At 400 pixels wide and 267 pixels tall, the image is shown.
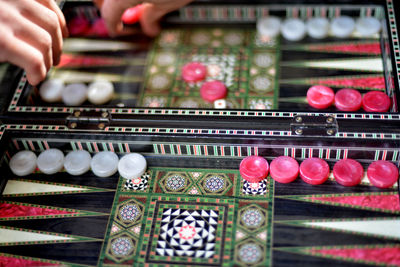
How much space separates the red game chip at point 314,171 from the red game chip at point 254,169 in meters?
0.18

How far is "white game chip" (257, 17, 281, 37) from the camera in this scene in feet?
10.1

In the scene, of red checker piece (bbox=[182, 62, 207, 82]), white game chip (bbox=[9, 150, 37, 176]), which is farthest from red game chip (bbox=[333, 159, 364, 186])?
white game chip (bbox=[9, 150, 37, 176])

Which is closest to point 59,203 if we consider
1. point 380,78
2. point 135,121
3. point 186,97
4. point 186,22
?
point 135,121

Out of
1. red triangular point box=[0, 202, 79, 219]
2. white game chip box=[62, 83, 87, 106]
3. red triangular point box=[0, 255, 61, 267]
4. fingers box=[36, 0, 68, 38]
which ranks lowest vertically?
red triangular point box=[0, 255, 61, 267]

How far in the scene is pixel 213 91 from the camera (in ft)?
9.21

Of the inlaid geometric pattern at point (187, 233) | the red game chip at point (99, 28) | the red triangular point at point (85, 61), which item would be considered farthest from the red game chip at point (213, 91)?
the red game chip at point (99, 28)

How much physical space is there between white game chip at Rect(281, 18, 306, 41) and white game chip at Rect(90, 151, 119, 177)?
1269 millimetres

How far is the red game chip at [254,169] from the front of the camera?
8.09 feet

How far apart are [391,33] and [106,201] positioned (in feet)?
5.78

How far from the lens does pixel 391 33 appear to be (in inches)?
110

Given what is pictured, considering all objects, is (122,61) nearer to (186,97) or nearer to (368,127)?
(186,97)

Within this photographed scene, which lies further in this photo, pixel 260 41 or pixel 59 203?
pixel 260 41

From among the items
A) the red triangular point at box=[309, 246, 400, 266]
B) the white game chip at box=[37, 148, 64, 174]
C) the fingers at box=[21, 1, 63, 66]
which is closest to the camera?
the red triangular point at box=[309, 246, 400, 266]

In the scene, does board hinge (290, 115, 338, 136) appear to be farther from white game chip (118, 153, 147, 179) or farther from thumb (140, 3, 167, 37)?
thumb (140, 3, 167, 37)
